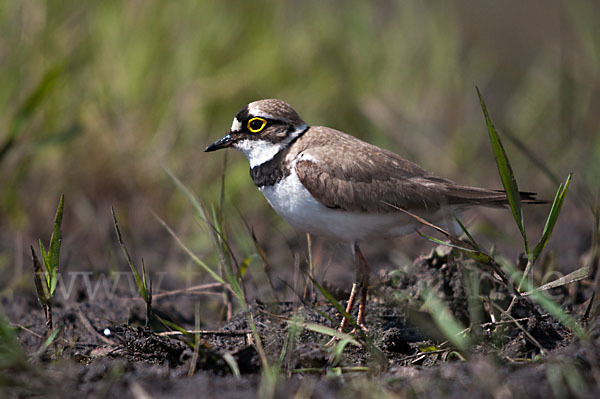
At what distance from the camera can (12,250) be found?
4844 millimetres

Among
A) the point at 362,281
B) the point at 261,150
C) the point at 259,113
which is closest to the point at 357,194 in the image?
the point at 362,281

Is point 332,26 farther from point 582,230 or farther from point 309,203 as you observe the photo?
point 309,203

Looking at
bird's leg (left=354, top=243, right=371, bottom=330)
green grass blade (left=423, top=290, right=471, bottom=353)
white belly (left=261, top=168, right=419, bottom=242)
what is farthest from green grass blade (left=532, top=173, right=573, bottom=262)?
bird's leg (left=354, top=243, right=371, bottom=330)

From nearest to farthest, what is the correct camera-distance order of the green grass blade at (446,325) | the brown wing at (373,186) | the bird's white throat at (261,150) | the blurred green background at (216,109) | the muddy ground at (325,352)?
1. the muddy ground at (325,352)
2. the green grass blade at (446,325)
3. the brown wing at (373,186)
4. the bird's white throat at (261,150)
5. the blurred green background at (216,109)

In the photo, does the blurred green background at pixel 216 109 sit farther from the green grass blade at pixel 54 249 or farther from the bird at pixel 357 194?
the green grass blade at pixel 54 249

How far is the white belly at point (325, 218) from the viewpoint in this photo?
11.3 feet

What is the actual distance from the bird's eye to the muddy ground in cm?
90

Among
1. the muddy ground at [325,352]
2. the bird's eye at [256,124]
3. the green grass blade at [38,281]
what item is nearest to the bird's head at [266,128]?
the bird's eye at [256,124]

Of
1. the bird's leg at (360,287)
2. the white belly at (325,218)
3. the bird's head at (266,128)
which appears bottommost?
the bird's leg at (360,287)

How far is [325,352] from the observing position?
109 inches

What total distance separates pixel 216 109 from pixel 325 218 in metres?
2.98

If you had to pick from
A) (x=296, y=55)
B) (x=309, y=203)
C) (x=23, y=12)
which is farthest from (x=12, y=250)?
(x=296, y=55)

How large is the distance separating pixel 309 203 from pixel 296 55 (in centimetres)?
353

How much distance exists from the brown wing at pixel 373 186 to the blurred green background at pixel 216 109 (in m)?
0.82
